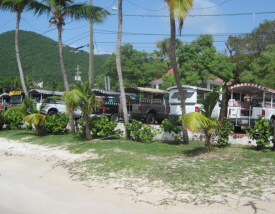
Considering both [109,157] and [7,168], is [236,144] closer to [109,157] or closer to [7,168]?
[109,157]

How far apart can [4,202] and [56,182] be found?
1371 mm

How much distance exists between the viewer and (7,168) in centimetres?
857

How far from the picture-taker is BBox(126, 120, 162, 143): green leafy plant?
35.5ft

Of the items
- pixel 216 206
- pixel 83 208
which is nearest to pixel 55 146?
pixel 83 208

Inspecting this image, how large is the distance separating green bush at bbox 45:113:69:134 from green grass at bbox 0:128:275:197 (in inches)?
120

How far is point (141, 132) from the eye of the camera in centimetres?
1095

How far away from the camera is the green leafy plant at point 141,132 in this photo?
1082cm

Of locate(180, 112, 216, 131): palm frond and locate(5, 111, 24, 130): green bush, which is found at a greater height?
locate(180, 112, 216, 131): palm frond

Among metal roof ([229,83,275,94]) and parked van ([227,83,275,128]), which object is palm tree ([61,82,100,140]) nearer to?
parked van ([227,83,275,128])

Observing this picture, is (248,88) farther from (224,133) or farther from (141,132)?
(141,132)

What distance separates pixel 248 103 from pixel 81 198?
10259mm

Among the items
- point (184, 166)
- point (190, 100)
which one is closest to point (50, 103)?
point (190, 100)

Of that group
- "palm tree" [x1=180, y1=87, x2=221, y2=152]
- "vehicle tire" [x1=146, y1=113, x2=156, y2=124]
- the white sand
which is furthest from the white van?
the white sand

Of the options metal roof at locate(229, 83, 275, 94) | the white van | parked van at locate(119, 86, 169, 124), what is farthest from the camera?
parked van at locate(119, 86, 169, 124)
